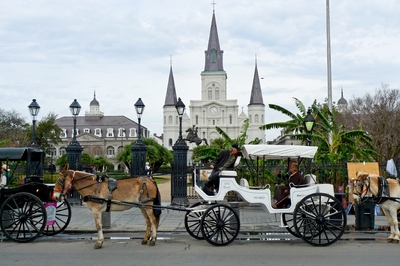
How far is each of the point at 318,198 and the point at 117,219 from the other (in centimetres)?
672

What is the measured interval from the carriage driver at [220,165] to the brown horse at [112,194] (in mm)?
1196

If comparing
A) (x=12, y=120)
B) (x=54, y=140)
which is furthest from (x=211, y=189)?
(x=12, y=120)

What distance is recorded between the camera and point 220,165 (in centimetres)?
1050

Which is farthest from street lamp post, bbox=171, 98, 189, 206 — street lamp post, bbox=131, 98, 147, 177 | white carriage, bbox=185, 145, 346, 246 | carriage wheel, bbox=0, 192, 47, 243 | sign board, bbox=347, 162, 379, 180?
carriage wheel, bbox=0, 192, 47, 243

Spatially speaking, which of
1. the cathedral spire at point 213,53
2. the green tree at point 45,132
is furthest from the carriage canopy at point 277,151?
the cathedral spire at point 213,53

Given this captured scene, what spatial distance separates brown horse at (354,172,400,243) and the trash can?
Answer: 1.81 metres

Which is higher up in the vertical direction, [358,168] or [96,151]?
[96,151]

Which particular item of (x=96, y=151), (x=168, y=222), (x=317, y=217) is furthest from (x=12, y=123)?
(x=317, y=217)

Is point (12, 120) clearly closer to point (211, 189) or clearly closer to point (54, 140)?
point (54, 140)

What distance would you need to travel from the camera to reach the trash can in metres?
11.9

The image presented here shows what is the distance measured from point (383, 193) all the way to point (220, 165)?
366 cm

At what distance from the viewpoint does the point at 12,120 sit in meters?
64.1

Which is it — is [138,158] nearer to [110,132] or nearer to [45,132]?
[45,132]

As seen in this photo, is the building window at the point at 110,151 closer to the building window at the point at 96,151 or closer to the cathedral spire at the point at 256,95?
the building window at the point at 96,151
